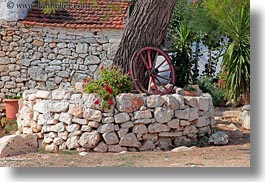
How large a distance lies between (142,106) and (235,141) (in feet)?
4.04

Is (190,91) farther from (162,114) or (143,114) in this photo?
(143,114)

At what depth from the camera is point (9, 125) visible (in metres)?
6.30

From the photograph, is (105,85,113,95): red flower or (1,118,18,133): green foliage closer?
(105,85,113,95): red flower

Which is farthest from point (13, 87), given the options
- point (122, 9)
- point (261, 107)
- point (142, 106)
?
point (261, 107)

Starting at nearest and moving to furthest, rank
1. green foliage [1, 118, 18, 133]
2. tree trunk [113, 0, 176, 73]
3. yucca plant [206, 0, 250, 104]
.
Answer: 1. tree trunk [113, 0, 176, 73]
2. green foliage [1, 118, 18, 133]
3. yucca plant [206, 0, 250, 104]

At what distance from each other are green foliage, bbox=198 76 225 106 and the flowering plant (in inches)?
95.2

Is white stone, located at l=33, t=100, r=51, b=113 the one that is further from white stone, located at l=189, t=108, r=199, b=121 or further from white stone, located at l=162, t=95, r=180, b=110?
white stone, located at l=189, t=108, r=199, b=121

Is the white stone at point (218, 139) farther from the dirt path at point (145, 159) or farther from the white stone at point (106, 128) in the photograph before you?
the white stone at point (106, 128)

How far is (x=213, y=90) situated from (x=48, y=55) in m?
2.51

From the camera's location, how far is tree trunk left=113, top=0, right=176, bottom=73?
18.2ft

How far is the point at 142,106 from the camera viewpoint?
199 inches

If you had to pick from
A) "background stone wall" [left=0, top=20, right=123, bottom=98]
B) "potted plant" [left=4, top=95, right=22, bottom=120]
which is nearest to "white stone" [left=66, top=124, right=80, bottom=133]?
"potted plant" [left=4, top=95, right=22, bottom=120]

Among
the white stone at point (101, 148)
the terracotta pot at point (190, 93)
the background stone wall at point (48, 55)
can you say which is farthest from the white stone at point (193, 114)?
the background stone wall at point (48, 55)

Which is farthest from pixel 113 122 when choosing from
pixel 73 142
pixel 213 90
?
pixel 213 90
